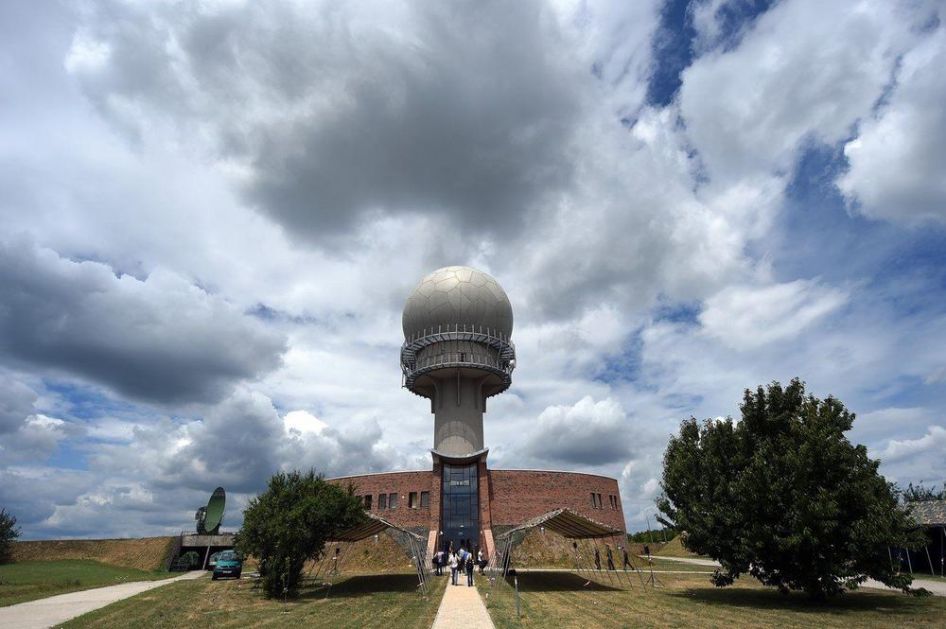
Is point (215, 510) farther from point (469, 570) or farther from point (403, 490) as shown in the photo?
point (469, 570)

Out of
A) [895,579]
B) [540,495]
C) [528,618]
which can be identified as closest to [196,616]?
[528,618]

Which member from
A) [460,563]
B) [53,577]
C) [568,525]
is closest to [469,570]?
[460,563]

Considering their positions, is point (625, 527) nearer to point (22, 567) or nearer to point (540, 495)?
point (540, 495)

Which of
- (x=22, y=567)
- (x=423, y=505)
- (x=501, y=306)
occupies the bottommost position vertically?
(x=22, y=567)

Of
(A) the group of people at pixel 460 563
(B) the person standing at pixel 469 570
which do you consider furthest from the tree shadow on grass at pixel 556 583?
(A) the group of people at pixel 460 563

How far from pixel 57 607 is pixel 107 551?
34.3 metres

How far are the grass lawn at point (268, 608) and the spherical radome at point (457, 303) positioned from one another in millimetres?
22285

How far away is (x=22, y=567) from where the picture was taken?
4194 centimetres

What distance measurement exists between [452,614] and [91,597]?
17419 mm

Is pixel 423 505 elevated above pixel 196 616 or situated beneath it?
elevated above

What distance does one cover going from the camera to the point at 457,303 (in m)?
46.7

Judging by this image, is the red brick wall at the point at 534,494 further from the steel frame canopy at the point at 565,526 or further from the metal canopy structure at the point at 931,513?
the metal canopy structure at the point at 931,513

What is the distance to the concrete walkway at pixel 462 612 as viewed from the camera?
16.1 meters

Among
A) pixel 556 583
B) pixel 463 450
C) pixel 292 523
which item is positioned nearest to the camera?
pixel 292 523
